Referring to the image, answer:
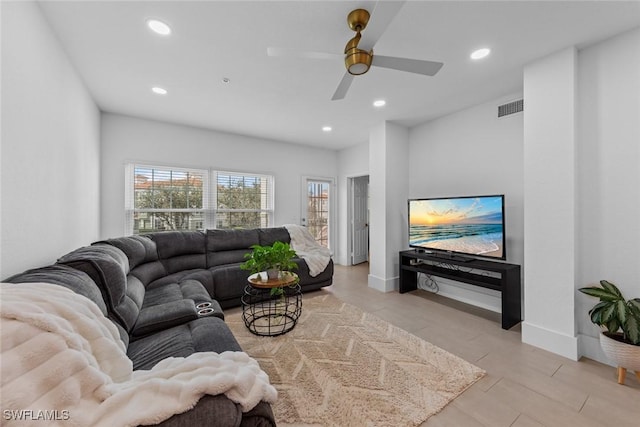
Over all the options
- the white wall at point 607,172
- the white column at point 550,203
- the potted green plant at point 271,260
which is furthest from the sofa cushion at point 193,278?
the white wall at point 607,172

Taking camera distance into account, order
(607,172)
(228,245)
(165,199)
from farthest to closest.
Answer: (165,199) → (228,245) → (607,172)

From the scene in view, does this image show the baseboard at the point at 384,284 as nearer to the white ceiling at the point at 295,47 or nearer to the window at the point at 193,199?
the window at the point at 193,199

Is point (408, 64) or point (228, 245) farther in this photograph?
point (228, 245)

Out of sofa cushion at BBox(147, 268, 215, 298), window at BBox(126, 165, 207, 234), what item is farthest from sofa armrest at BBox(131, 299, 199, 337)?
window at BBox(126, 165, 207, 234)

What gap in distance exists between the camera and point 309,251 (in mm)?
4344

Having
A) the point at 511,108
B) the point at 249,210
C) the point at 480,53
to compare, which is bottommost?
the point at 249,210

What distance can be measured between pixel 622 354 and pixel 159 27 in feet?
13.9

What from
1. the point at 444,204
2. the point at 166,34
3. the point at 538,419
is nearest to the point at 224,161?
the point at 166,34

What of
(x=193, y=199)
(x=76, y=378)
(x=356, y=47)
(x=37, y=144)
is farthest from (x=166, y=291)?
(x=356, y=47)

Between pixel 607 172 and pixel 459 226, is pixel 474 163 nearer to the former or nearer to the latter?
pixel 459 226

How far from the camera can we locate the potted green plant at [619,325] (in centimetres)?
175

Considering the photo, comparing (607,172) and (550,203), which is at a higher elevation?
(607,172)

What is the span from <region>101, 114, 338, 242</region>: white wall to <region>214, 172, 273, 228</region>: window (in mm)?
164

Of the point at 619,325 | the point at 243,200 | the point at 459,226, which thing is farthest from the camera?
the point at 243,200
